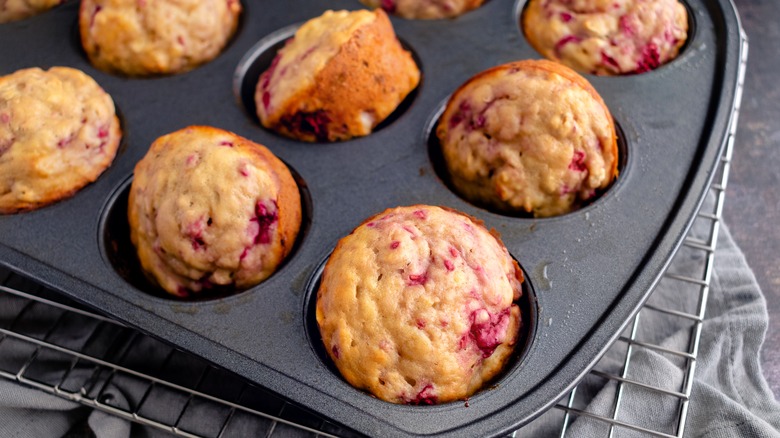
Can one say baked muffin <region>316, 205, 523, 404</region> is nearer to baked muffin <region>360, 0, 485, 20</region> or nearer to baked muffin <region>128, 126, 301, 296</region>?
baked muffin <region>128, 126, 301, 296</region>

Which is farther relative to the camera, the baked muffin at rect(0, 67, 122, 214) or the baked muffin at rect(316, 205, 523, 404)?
the baked muffin at rect(0, 67, 122, 214)

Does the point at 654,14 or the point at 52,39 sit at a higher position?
the point at 654,14

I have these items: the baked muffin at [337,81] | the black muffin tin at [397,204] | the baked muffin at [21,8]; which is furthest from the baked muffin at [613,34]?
the baked muffin at [21,8]

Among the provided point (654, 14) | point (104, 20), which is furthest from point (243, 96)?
point (654, 14)

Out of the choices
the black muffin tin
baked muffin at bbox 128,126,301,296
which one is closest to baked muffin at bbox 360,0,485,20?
the black muffin tin

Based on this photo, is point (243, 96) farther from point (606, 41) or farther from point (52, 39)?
point (606, 41)

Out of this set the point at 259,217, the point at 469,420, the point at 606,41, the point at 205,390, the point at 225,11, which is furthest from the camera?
the point at 225,11

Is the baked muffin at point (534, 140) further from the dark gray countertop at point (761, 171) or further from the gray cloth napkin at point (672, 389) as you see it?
the dark gray countertop at point (761, 171)
